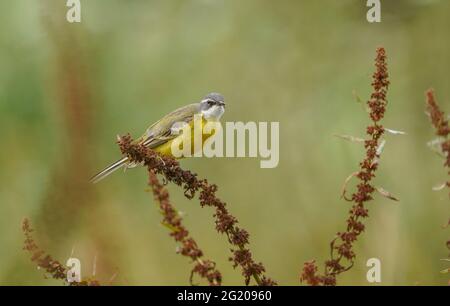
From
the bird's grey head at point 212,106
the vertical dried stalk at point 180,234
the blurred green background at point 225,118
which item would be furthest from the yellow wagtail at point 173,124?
the vertical dried stalk at point 180,234

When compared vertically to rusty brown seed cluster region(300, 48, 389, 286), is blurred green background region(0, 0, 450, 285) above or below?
above

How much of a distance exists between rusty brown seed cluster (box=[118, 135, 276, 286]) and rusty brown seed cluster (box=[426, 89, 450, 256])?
670mm

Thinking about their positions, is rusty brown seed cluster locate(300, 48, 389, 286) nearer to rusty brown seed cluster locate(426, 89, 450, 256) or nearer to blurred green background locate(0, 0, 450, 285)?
rusty brown seed cluster locate(426, 89, 450, 256)

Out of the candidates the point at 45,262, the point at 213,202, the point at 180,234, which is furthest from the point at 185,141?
the point at 180,234

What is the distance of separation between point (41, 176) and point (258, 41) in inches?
90.2

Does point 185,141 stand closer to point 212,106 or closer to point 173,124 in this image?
point 173,124

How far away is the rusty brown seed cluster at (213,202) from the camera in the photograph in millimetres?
2516

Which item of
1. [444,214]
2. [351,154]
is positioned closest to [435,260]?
[444,214]

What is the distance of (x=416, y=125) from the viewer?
5.91 m

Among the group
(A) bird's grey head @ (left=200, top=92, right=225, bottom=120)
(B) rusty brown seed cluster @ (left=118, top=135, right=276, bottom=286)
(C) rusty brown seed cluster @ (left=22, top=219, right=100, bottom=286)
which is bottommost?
(C) rusty brown seed cluster @ (left=22, top=219, right=100, bottom=286)

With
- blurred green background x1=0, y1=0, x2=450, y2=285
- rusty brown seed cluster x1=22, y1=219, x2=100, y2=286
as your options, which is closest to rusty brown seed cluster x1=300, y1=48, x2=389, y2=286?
rusty brown seed cluster x1=22, y1=219, x2=100, y2=286

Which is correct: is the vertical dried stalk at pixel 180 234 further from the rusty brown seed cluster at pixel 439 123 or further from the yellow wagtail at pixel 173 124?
the yellow wagtail at pixel 173 124

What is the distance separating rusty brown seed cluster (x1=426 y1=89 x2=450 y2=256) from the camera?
2061mm

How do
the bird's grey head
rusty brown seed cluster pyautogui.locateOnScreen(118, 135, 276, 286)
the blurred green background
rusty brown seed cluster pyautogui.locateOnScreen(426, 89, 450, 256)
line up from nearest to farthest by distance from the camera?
1. rusty brown seed cluster pyautogui.locateOnScreen(426, 89, 450, 256)
2. rusty brown seed cluster pyautogui.locateOnScreen(118, 135, 276, 286)
3. the blurred green background
4. the bird's grey head
